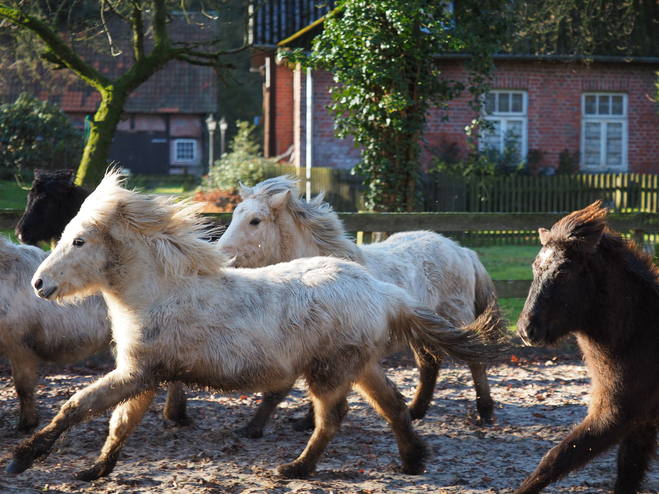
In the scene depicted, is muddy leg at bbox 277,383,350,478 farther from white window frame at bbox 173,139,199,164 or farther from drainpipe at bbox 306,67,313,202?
white window frame at bbox 173,139,199,164

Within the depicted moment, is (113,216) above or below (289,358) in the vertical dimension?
above

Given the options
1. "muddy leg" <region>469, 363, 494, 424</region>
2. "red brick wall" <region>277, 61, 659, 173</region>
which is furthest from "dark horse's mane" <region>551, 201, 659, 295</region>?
"red brick wall" <region>277, 61, 659, 173</region>

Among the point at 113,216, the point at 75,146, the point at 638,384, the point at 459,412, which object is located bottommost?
the point at 459,412

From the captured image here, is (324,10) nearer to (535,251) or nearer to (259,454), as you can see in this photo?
(535,251)

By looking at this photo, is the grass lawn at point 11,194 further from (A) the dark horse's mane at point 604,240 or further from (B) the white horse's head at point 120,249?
(A) the dark horse's mane at point 604,240

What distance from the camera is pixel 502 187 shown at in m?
16.0

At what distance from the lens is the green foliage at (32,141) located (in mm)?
21609

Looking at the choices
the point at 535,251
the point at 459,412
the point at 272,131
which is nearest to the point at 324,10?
the point at 272,131

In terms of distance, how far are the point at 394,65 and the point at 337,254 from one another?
6026 millimetres

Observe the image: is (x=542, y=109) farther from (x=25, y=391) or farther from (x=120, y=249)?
(x=120, y=249)

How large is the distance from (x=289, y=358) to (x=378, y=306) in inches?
25.3

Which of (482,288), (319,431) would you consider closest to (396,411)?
(319,431)

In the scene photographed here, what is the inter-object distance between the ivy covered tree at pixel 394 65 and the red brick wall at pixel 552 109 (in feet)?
20.6

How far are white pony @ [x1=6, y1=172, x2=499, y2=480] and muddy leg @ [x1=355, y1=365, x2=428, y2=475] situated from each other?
0.03 feet
